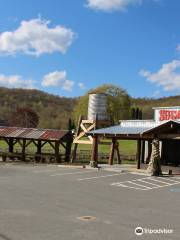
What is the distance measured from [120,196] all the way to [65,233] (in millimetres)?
7220

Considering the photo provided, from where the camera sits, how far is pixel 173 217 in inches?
508

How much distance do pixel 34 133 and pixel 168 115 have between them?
12.1 meters

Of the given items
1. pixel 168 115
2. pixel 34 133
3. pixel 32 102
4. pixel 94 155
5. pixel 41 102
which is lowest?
pixel 94 155

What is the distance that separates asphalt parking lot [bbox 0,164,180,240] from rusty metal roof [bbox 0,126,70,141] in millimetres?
12715

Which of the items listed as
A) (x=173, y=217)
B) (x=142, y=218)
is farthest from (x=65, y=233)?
(x=173, y=217)

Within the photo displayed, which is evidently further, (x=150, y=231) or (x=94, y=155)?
(x=94, y=155)

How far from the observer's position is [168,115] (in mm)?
32438

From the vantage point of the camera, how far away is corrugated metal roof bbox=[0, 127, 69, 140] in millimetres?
36750

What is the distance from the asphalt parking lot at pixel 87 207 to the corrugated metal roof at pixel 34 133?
1275 centimetres

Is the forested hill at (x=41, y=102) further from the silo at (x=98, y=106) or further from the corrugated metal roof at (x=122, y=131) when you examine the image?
the corrugated metal roof at (x=122, y=131)

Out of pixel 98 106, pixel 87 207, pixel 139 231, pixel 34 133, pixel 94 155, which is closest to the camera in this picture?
pixel 139 231

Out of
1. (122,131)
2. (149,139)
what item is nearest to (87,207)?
(122,131)

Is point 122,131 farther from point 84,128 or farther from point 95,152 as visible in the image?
point 84,128

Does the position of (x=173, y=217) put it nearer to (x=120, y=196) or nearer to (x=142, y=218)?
(x=142, y=218)
